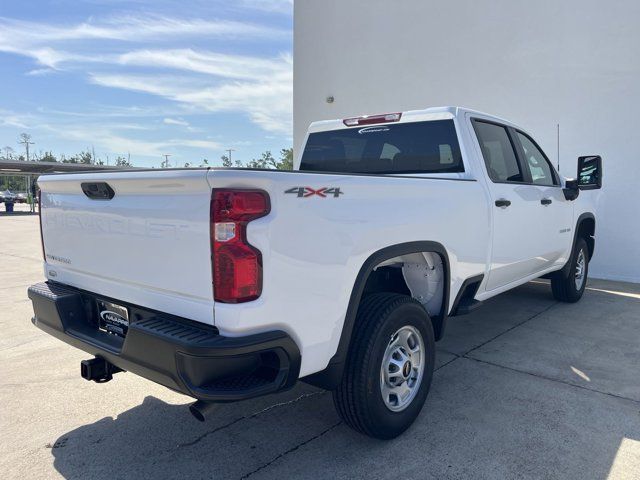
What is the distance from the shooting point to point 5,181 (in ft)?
247

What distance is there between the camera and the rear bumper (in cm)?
200

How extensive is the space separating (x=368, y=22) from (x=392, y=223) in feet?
29.5

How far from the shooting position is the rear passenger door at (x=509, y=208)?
3.83 metres

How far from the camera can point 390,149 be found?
4055mm

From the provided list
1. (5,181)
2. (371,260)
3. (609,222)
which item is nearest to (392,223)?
(371,260)

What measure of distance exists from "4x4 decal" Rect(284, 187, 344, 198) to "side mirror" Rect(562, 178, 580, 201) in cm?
369

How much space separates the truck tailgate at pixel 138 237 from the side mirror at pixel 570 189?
4.30 m

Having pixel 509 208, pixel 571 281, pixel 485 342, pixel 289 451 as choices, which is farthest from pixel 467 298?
pixel 571 281

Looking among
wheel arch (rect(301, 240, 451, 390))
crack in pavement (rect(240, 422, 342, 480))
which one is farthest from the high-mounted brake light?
crack in pavement (rect(240, 422, 342, 480))

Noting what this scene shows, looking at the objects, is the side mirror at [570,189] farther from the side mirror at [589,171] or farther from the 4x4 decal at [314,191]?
the 4x4 decal at [314,191]

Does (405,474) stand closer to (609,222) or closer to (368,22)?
→ (609,222)

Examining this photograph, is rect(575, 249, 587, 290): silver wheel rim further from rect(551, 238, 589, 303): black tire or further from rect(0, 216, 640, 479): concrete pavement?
rect(0, 216, 640, 479): concrete pavement

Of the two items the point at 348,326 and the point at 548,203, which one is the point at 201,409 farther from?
the point at 548,203

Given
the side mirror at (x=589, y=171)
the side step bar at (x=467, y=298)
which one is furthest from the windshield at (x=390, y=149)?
the side mirror at (x=589, y=171)
